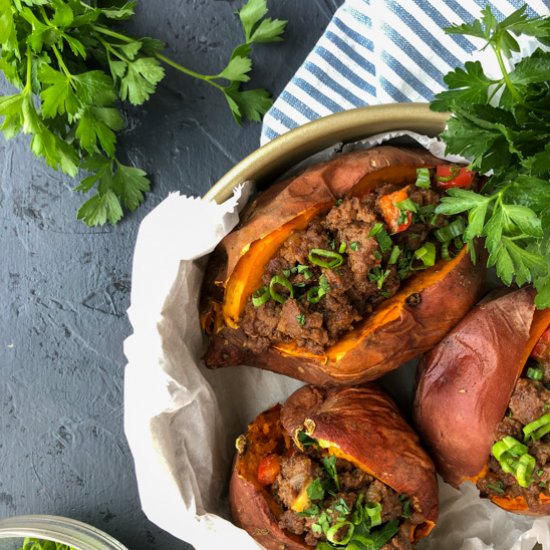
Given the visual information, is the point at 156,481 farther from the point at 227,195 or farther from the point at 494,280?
the point at 494,280

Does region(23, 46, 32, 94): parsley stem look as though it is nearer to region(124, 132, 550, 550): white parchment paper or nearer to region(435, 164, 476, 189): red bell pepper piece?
region(124, 132, 550, 550): white parchment paper

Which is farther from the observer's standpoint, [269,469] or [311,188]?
[269,469]

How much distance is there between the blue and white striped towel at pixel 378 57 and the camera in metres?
1.75

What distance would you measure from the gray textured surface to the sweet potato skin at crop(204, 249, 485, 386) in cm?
59

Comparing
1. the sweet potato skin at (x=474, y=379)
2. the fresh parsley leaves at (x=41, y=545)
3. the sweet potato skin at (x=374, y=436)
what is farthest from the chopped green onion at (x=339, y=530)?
the fresh parsley leaves at (x=41, y=545)

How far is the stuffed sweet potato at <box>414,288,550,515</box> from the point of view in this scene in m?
1.54

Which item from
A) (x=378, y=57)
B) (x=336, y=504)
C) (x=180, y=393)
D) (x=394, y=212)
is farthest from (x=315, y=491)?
(x=378, y=57)

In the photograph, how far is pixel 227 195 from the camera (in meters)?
1.67

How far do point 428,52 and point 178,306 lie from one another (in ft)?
2.93

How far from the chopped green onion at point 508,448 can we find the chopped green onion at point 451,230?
1.51 ft

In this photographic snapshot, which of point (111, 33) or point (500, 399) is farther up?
point (111, 33)

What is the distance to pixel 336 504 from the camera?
1.56 metres

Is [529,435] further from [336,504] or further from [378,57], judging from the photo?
[378,57]

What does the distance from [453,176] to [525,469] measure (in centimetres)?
66
